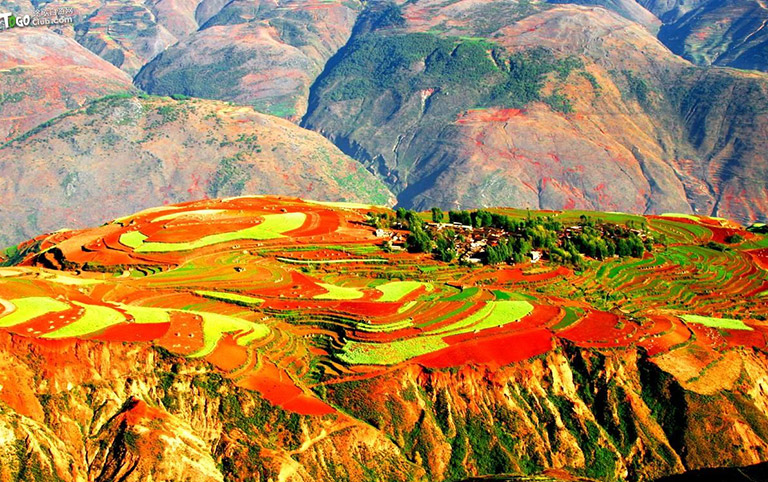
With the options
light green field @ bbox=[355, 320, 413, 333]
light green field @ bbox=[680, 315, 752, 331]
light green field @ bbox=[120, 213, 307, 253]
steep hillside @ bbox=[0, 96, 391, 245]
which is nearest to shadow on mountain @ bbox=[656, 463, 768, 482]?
light green field @ bbox=[355, 320, 413, 333]

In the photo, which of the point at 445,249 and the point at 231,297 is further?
the point at 445,249

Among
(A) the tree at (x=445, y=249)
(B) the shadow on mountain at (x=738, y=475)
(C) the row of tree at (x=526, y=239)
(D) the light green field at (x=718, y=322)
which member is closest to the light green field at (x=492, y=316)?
(A) the tree at (x=445, y=249)

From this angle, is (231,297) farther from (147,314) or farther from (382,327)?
(382,327)

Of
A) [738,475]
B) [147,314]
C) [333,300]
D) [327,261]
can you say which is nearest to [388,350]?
[333,300]

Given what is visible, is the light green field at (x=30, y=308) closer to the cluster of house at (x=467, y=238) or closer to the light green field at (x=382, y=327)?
the light green field at (x=382, y=327)

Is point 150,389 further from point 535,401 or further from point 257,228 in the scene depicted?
point 257,228

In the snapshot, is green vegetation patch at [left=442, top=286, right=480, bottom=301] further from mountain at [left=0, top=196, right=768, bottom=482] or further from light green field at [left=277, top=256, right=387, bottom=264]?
light green field at [left=277, top=256, right=387, bottom=264]
